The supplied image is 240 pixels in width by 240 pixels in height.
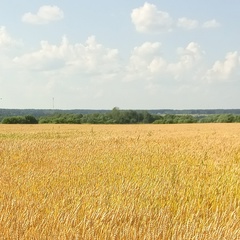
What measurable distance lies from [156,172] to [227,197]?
233 cm

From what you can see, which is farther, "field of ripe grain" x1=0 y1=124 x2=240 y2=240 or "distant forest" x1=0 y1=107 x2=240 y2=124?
"distant forest" x1=0 y1=107 x2=240 y2=124

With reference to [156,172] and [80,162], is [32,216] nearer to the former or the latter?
[156,172]

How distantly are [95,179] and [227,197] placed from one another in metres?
2.59

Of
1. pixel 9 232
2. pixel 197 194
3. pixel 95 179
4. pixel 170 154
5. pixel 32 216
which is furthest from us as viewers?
pixel 170 154

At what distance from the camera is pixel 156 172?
8.37 m

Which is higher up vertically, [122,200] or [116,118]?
[122,200]

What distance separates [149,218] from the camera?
4.80 metres

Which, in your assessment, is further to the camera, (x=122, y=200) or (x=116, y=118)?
(x=116, y=118)

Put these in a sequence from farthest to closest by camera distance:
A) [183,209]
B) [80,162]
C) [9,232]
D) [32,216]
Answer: [80,162]
[183,209]
[32,216]
[9,232]

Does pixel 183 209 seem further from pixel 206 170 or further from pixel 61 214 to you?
pixel 206 170

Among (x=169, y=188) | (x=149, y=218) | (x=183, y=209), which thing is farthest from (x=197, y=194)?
(x=149, y=218)

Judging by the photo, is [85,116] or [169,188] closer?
[169,188]

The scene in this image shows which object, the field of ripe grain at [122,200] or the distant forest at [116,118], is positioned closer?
the field of ripe grain at [122,200]

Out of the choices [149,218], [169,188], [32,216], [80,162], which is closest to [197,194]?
[169,188]
